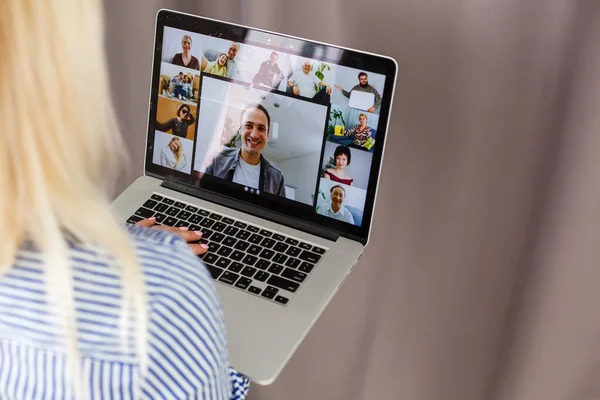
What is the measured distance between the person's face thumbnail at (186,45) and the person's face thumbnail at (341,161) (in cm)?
Result: 25

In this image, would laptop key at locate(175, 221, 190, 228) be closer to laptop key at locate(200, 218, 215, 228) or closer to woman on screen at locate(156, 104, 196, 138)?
laptop key at locate(200, 218, 215, 228)

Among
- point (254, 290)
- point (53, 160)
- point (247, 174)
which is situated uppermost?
point (53, 160)

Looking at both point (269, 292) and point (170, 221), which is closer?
point (269, 292)

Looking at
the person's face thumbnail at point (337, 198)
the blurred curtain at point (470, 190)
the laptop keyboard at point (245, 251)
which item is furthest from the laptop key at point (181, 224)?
the blurred curtain at point (470, 190)

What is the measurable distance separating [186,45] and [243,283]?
330mm

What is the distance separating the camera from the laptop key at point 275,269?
2.71 feet

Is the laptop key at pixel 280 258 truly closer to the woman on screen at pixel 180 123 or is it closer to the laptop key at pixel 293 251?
the laptop key at pixel 293 251

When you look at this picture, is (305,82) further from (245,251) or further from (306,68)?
(245,251)

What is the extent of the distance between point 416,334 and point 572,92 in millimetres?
490

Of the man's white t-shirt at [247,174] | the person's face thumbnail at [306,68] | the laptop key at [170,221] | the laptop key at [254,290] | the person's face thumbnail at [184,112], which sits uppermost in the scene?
the person's face thumbnail at [306,68]

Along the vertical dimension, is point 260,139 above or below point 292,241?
above

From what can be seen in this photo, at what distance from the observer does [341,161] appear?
833mm

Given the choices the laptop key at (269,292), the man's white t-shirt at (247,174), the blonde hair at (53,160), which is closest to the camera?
the blonde hair at (53,160)

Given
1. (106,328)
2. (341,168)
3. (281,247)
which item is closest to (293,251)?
(281,247)
